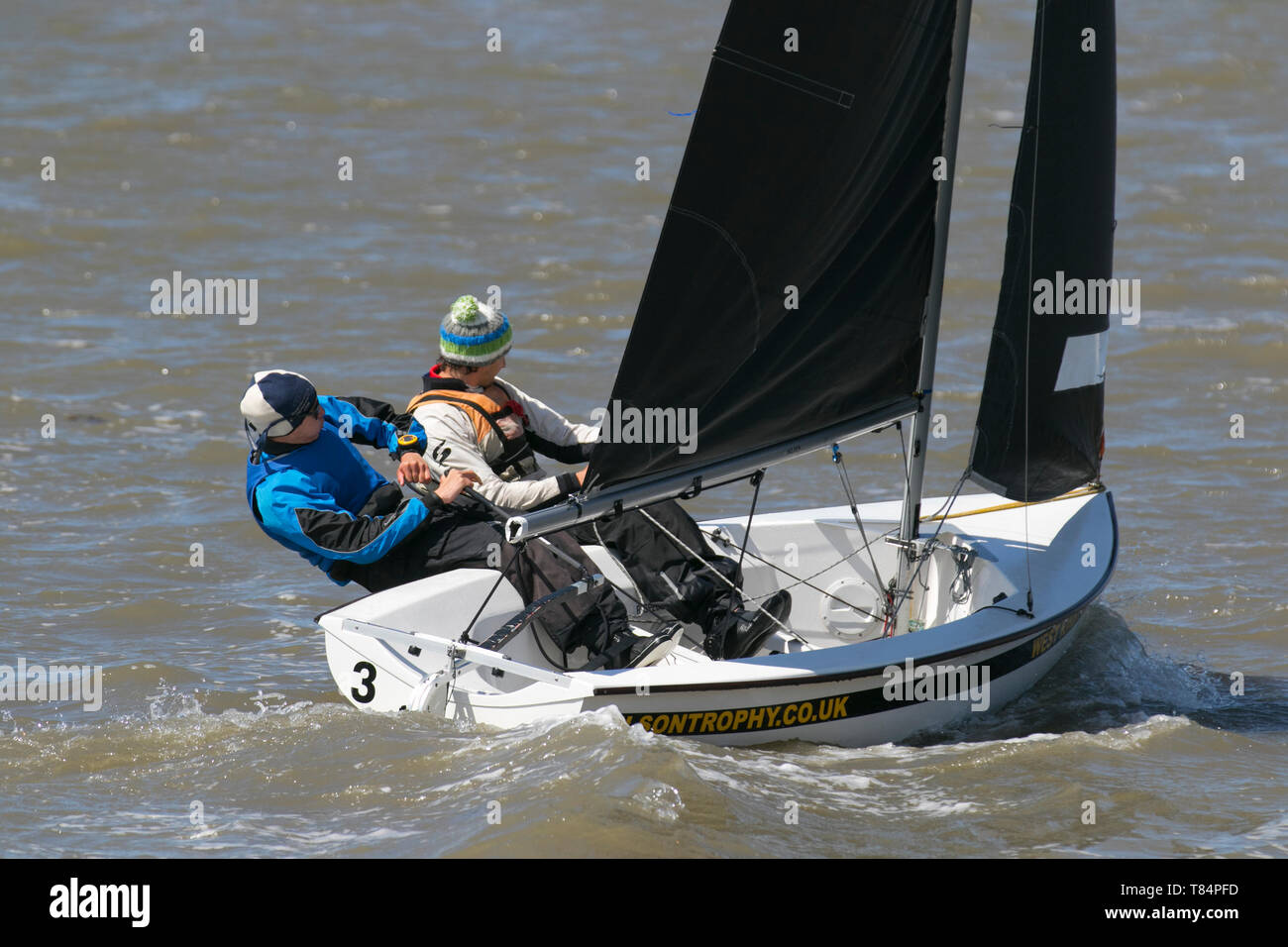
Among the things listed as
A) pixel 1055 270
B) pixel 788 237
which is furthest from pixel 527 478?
pixel 1055 270

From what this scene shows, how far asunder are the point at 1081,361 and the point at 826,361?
1192 millimetres

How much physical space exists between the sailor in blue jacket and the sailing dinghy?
0.11m

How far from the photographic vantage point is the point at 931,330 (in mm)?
5523

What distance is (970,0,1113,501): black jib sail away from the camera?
569 centimetres

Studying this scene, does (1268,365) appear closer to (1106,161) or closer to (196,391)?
(1106,161)

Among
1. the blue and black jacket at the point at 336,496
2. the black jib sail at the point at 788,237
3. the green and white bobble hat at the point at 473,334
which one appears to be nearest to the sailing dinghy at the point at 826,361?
the black jib sail at the point at 788,237

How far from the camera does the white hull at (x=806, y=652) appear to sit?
5.00 m

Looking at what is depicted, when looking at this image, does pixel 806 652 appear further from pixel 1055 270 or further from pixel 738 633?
pixel 1055 270

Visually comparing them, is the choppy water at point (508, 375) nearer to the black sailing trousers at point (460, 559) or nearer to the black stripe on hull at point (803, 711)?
the black stripe on hull at point (803, 711)

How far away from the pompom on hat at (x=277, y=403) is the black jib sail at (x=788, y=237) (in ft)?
3.21

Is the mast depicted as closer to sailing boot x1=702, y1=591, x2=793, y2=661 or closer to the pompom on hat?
sailing boot x1=702, y1=591, x2=793, y2=661

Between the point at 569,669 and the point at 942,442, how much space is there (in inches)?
180
